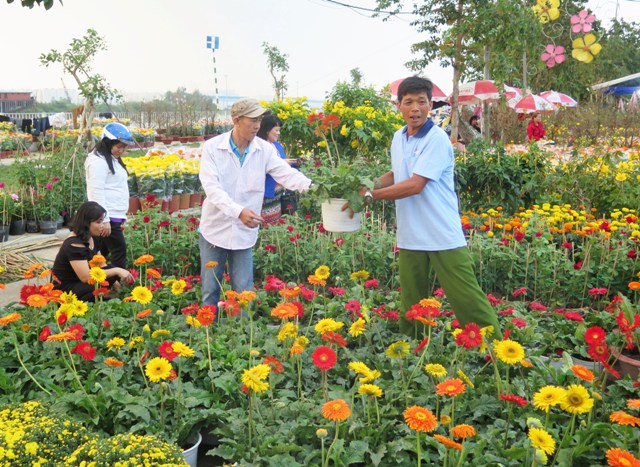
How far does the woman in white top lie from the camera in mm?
5027

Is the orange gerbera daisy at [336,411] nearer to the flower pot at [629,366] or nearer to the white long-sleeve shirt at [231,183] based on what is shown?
the flower pot at [629,366]

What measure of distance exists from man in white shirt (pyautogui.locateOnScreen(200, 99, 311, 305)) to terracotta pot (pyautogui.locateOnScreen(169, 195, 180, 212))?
5316 millimetres

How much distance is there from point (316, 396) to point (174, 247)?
9.80 feet

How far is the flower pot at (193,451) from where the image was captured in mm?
2461

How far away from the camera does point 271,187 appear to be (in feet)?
18.4

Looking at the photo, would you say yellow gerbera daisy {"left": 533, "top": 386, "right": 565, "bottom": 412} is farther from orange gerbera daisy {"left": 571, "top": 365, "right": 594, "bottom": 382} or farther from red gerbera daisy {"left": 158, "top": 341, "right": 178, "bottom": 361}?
red gerbera daisy {"left": 158, "top": 341, "right": 178, "bottom": 361}

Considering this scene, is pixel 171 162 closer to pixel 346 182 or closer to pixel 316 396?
pixel 346 182

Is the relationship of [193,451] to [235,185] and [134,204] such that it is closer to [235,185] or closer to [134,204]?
[235,185]

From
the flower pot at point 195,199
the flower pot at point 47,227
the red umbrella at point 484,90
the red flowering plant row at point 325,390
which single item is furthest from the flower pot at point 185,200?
the red umbrella at point 484,90

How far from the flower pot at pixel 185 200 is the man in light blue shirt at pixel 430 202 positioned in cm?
635

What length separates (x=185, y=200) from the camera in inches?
370

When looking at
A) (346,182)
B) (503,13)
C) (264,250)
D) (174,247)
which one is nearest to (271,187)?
(264,250)

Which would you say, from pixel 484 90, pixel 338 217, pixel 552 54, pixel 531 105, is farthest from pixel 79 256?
pixel 531 105

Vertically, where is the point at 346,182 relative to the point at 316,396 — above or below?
above
